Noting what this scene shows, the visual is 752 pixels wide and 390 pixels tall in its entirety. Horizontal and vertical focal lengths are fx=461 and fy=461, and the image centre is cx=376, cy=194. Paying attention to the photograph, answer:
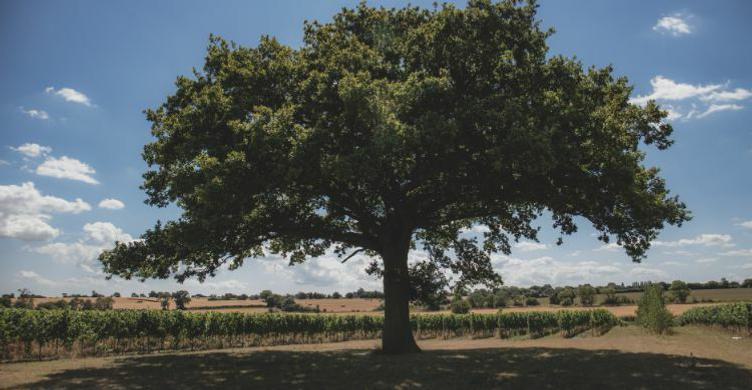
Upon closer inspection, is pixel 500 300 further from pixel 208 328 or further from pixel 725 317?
pixel 208 328

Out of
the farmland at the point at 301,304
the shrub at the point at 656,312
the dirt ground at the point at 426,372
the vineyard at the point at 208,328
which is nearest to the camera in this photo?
the dirt ground at the point at 426,372

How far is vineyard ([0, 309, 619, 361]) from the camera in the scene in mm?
31125

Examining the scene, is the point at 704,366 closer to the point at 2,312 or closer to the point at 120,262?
the point at 120,262

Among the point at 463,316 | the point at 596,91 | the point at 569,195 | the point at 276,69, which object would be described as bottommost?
the point at 463,316

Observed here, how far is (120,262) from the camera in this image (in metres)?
23.2

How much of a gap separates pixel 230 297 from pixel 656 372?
118270mm

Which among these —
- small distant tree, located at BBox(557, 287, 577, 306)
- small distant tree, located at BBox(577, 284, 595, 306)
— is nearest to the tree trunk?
small distant tree, located at BBox(557, 287, 577, 306)

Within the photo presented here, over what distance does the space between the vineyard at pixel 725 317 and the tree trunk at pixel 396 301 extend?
110 feet

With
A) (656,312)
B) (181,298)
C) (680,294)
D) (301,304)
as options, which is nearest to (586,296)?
(680,294)

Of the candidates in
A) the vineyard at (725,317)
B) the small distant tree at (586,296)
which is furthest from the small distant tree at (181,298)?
the small distant tree at (586,296)

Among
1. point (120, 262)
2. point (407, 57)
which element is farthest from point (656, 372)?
point (120, 262)

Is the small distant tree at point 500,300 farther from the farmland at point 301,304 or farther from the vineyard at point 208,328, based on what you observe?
the vineyard at point 208,328

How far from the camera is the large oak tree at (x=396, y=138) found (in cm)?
1803

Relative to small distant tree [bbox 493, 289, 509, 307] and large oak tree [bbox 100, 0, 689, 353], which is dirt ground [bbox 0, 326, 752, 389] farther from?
small distant tree [bbox 493, 289, 509, 307]
